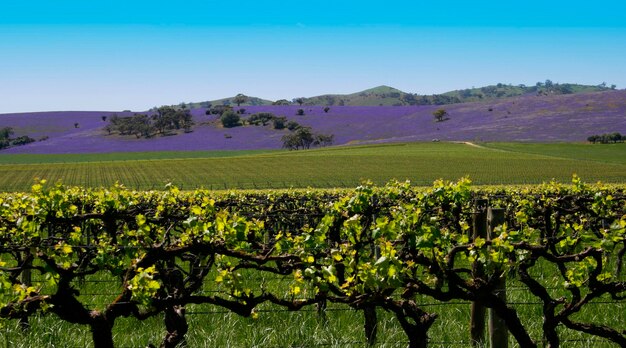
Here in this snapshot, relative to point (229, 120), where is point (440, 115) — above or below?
below

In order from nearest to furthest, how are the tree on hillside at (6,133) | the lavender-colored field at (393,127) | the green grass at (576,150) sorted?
the green grass at (576,150) < the lavender-colored field at (393,127) < the tree on hillside at (6,133)

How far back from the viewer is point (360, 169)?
61.4 meters

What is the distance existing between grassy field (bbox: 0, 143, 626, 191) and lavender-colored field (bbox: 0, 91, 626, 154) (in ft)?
44.6

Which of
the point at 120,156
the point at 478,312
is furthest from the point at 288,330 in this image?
the point at 120,156

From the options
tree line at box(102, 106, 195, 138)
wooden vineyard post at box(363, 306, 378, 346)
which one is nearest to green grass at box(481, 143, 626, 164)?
wooden vineyard post at box(363, 306, 378, 346)

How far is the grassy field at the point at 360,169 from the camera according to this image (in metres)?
51.3

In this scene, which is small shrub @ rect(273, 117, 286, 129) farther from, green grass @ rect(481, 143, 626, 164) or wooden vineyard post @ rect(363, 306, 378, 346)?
wooden vineyard post @ rect(363, 306, 378, 346)

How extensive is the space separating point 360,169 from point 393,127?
5383 cm

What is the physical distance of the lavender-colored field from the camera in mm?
94812

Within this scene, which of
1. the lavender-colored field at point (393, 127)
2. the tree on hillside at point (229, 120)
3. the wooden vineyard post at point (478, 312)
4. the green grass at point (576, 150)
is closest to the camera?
the wooden vineyard post at point (478, 312)

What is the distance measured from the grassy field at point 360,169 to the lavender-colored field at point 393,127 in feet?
44.6

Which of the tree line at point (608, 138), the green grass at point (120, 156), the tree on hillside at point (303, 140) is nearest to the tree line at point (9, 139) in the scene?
the green grass at point (120, 156)

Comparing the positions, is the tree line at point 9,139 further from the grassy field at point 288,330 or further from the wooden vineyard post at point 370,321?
the wooden vineyard post at point 370,321

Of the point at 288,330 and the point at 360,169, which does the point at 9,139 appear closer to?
the point at 360,169
